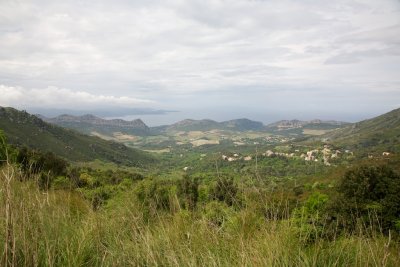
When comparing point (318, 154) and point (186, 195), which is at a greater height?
point (186, 195)

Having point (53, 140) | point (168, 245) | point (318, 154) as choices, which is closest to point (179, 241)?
point (168, 245)

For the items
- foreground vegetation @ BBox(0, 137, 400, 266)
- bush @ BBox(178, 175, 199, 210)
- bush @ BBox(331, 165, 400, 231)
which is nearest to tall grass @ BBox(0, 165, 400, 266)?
foreground vegetation @ BBox(0, 137, 400, 266)

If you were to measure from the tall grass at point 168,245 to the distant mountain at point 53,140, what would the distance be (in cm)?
13544

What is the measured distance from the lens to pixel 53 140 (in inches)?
5792

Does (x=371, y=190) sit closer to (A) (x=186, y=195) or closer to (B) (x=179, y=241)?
(A) (x=186, y=195)

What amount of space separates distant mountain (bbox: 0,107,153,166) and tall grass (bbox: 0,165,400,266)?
444 ft

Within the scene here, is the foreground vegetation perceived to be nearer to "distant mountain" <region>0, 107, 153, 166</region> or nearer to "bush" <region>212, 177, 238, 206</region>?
"bush" <region>212, 177, 238, 206</region>

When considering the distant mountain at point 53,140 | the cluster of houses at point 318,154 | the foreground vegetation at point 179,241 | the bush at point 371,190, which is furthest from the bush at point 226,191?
the distant mountain at point 53,140

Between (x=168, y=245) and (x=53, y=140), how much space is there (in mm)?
159643

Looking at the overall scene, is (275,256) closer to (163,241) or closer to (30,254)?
(163,241)

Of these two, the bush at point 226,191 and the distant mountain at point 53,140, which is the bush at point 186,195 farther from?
the distant mountain at point 53,140

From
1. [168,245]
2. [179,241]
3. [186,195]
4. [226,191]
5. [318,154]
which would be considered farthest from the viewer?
[318,154]

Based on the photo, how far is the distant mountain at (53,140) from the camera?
135m

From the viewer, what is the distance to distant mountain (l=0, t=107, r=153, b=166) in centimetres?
13451
